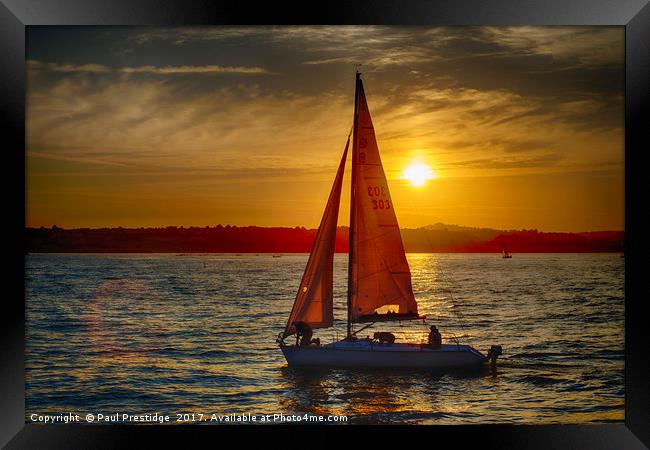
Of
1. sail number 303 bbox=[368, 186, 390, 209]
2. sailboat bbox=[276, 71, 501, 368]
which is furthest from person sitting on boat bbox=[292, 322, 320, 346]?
sail number 303 bbox=[368, 186, 390, 209]

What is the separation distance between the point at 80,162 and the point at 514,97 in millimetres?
8383

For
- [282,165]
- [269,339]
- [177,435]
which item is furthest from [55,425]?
[269,339]

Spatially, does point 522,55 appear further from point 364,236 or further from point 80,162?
point 80,162

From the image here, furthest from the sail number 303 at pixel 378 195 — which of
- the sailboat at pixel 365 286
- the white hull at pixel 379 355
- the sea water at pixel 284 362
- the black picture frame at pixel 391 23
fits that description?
the black picture frame at pixel 391 23

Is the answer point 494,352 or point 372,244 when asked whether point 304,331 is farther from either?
point 494,352

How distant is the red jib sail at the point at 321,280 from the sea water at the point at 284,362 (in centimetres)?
106

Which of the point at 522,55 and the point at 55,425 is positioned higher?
the point at 522,55

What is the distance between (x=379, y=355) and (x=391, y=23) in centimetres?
615

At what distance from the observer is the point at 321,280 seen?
13609 millimetres

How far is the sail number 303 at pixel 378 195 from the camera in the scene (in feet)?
42.8

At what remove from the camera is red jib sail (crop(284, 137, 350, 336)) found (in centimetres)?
1344

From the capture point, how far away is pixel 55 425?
398 inches

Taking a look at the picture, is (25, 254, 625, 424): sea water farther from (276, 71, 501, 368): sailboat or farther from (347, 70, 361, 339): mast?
(347, 70, 361, 339): mast

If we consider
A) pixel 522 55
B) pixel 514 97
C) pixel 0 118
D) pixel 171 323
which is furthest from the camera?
pixel 171 323
